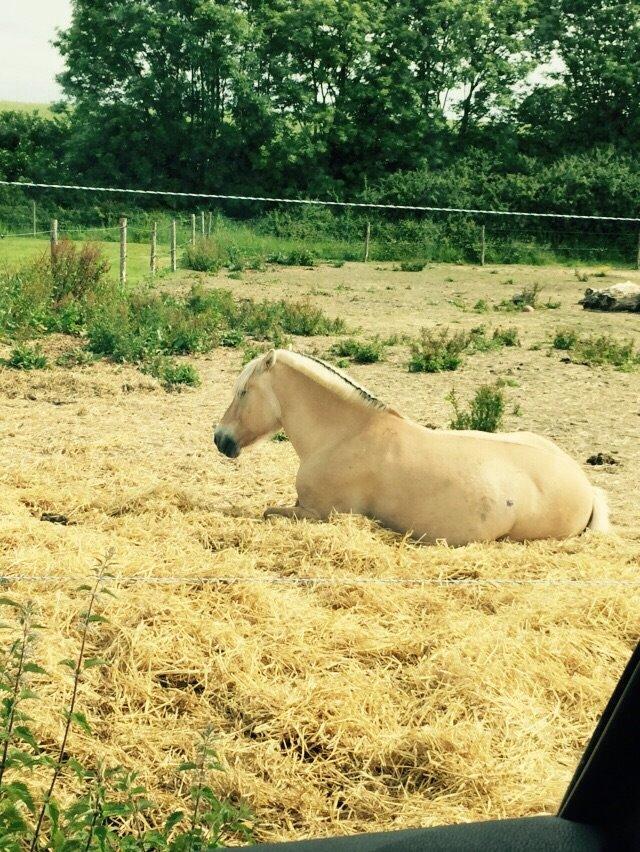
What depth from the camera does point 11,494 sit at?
5.00 m

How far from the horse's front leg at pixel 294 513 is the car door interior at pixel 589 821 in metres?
3.64

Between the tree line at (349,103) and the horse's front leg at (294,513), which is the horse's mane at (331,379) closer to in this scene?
the horse's front leg at (294,513)

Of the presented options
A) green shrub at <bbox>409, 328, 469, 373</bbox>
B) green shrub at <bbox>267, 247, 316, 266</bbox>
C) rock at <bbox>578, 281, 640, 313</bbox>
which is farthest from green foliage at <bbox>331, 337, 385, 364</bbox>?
green shrub at <bbox>267, 247, 316, 266</bbox>

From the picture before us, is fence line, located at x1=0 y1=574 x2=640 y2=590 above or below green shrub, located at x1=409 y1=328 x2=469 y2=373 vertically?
below

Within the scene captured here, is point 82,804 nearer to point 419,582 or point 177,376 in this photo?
point 419,582

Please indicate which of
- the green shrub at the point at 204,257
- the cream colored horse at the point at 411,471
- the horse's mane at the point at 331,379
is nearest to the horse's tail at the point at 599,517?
the cream colored horse at the point at 411,471

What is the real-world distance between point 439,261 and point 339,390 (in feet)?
58.7

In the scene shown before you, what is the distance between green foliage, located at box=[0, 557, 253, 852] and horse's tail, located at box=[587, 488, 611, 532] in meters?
2.78

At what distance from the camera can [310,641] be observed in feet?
11.3

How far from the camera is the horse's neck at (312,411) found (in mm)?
4980

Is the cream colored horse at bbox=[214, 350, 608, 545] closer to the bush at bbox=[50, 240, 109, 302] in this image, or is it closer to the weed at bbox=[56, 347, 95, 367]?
the weed at bbox=[56, 347, 95, 367]

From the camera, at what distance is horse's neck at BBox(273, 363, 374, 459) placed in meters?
4.98

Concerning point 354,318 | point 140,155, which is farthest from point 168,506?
point 140,155

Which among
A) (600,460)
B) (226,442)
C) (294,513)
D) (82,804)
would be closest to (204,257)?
(600,460)
